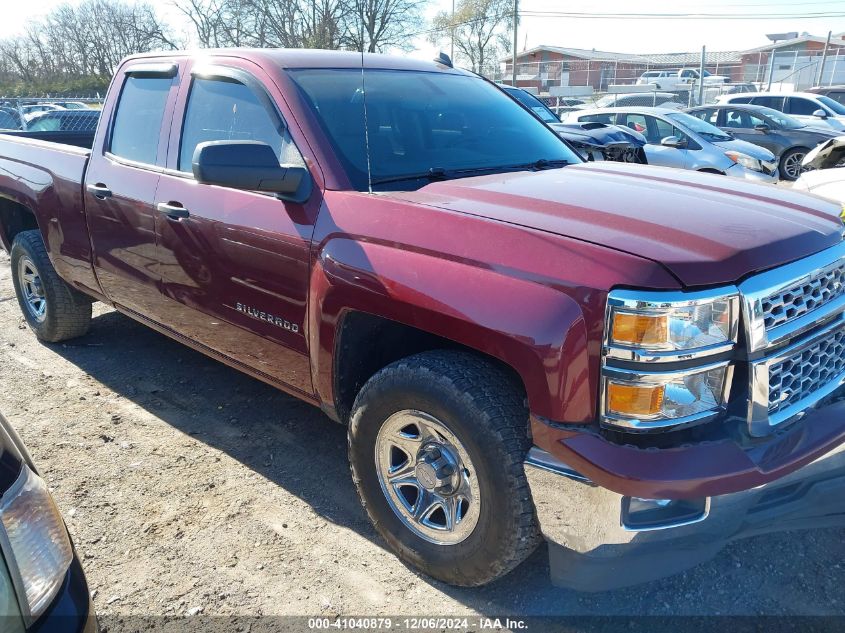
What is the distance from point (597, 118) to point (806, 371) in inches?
438

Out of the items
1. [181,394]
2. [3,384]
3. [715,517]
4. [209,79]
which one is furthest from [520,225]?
[3,384]

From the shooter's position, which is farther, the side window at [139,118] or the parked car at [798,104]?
the parked car at [798,104]

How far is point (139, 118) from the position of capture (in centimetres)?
379

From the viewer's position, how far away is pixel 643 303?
1847mm

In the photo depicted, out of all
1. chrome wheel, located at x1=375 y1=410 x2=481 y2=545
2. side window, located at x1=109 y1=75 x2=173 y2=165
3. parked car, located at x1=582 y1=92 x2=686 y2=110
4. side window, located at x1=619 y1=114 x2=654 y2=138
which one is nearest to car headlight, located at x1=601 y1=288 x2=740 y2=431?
chrome wheel, located at x1=375 y1=410 x2=481 y2=545

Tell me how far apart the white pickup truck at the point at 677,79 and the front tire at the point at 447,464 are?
36391 mm

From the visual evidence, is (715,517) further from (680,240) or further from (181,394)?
(181,394)

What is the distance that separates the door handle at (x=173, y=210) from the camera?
319 cm

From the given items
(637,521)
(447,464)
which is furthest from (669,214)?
(447,464)

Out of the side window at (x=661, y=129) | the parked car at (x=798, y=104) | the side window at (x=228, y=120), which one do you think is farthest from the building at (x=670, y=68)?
the side window at (x=228, y=120)

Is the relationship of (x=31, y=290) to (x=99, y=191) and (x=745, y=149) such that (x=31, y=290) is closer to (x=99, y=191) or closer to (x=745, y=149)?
(x=99, y=191)

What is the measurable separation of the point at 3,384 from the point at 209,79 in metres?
2.50

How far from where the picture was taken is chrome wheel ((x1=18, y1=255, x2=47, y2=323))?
4896 millimetres

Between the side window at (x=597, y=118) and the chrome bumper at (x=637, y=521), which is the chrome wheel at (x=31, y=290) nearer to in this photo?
the chrome bumper at (x=637, y=521)
